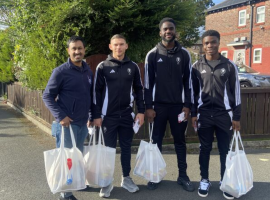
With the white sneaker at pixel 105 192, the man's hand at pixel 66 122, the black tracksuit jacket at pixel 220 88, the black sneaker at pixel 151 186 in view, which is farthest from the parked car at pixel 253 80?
the man's hand at pixel 66 122

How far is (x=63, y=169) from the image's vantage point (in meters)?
3.13

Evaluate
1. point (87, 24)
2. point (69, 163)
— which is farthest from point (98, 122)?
point (87, 24)

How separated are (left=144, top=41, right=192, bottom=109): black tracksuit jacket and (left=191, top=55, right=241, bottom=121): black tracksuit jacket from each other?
0.21m

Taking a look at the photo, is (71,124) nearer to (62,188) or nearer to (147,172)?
(62,188)

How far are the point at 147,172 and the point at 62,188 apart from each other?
1.12m

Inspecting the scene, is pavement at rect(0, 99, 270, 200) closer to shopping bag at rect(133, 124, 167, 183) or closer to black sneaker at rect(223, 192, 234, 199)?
black sneaker at rect(223, 192, 234, 199)

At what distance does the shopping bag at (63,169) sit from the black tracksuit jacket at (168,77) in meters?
1.23

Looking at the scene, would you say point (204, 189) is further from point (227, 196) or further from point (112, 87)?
point (112, 87)

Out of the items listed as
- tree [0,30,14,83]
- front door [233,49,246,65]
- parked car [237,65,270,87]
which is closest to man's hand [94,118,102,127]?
tree [0,30,14,83]

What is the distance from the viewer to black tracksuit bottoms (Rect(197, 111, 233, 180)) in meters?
3.54

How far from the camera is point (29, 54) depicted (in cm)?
654

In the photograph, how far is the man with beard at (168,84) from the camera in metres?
3.65

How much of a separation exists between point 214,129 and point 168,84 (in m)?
0.88

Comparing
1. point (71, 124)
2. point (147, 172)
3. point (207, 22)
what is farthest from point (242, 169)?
point (207, 22)
